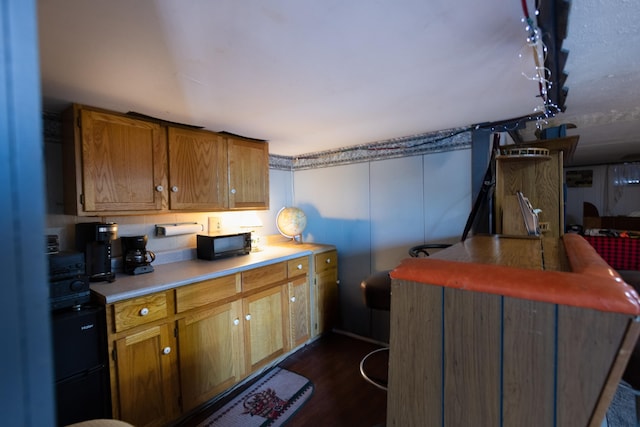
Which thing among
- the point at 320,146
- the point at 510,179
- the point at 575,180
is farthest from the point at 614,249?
the point at 320,146

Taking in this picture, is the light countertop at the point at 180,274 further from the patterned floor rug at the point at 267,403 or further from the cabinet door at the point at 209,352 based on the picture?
the patterned floor rug at the point at 267,403

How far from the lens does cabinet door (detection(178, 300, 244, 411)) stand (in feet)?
5.85

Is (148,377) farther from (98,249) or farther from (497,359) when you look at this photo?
(497,359)

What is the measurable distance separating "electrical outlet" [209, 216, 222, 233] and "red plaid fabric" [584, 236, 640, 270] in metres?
4.49

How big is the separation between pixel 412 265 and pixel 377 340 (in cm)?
235

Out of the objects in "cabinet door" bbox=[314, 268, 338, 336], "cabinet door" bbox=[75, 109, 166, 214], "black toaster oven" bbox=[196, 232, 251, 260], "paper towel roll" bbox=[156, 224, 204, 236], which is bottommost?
"cabinet door" bbox=[314, 268, 338, 336]

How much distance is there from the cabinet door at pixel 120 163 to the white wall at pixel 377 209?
5.74 ft

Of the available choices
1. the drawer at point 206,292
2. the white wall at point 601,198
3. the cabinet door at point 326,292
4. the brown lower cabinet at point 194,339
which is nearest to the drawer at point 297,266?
the brown lower cabinet at point 194,339

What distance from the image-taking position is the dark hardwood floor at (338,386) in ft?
6.04

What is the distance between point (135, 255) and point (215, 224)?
786 millimetres

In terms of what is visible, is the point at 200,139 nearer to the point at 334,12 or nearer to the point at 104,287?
the point at 104,287

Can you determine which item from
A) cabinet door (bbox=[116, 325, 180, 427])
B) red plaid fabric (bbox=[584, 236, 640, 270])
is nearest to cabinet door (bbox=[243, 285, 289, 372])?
cabinet door (bbox=[116, 325, 180, 427])

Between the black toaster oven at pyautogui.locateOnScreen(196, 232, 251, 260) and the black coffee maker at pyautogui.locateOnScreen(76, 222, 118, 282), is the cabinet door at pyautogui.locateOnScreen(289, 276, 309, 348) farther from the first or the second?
the black coffee maker at pyautogui.locateOnScreen(76, 222, 118, 282)

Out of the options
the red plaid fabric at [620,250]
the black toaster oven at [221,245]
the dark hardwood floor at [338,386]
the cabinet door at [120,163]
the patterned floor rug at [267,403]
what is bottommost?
the dark hardwood floor at [338,386]
